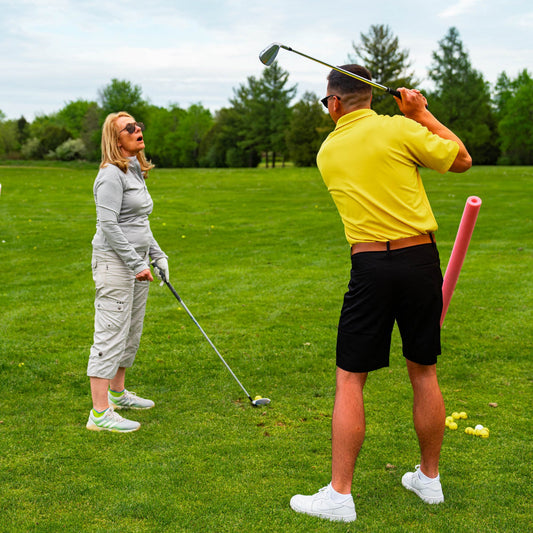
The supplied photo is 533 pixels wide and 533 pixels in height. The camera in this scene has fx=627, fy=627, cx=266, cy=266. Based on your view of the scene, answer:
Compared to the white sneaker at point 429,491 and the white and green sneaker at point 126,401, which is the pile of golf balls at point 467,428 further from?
the white and green sneaker at point 126,401

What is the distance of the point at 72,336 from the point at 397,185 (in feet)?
17.2

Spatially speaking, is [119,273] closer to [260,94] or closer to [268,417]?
[268,417]

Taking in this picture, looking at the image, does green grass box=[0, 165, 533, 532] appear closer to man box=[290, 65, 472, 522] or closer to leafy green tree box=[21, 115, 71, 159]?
man box=[290, 65, 472, 522]

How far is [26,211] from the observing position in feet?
65.5

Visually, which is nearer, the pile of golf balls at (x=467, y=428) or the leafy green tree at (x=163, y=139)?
the pile of golf balls at (x=467, y=428)

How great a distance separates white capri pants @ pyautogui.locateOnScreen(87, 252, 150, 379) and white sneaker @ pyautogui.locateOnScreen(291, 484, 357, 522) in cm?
203

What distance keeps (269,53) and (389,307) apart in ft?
5.68

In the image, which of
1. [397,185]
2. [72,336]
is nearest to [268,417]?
[397,185]

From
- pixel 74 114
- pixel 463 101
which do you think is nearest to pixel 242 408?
pixel 463 101

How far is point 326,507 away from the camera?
11.3 ft

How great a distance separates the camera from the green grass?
11.9 ft

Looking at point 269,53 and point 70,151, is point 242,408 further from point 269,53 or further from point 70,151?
point 70,151

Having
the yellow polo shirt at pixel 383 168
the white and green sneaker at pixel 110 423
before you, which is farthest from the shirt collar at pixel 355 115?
the white and green sneaker at pixel 110 423

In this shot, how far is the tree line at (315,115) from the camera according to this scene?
64875mm
